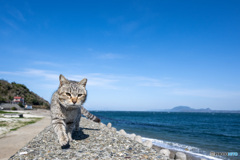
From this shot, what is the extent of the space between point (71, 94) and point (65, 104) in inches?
15.0

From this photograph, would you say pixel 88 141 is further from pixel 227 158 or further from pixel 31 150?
pixel 227 158

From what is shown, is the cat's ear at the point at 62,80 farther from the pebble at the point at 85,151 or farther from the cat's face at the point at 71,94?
the pebble at the point at 85,151

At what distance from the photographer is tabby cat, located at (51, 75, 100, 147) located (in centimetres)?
487

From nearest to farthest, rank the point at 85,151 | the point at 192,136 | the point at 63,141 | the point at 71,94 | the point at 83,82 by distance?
the point at 71,94
the point at 63,141
the point at 85,151
the point at 83,82
the point at 192,136

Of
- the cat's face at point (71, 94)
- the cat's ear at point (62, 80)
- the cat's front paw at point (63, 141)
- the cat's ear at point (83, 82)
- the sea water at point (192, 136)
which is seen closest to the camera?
the cat's face at point (71, 94)

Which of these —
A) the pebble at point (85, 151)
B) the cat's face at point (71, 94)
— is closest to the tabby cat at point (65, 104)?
the cat's face at point (71, 94)

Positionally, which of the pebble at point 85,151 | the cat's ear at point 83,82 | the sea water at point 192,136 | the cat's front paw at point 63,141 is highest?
the cat's ear at point 83,82

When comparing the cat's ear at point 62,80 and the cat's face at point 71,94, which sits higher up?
the cat's ear at point 62,80

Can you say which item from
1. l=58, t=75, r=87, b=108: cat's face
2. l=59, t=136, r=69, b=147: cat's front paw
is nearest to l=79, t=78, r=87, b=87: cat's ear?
l=58, t=75, r=87, b=108: cat's face

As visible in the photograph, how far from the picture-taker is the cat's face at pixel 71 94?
483cm

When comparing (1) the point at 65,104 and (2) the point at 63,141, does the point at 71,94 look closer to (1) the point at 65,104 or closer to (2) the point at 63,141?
(1) the point at 65,104

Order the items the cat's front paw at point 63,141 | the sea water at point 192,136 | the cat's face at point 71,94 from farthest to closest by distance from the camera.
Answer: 1. the sea water at point 192,136
2. the cat's front paw at point 63,141
3. the cat's face at point 71,94

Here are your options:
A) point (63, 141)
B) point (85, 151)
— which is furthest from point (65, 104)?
point (85, 151)

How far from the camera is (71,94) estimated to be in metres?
4.84
